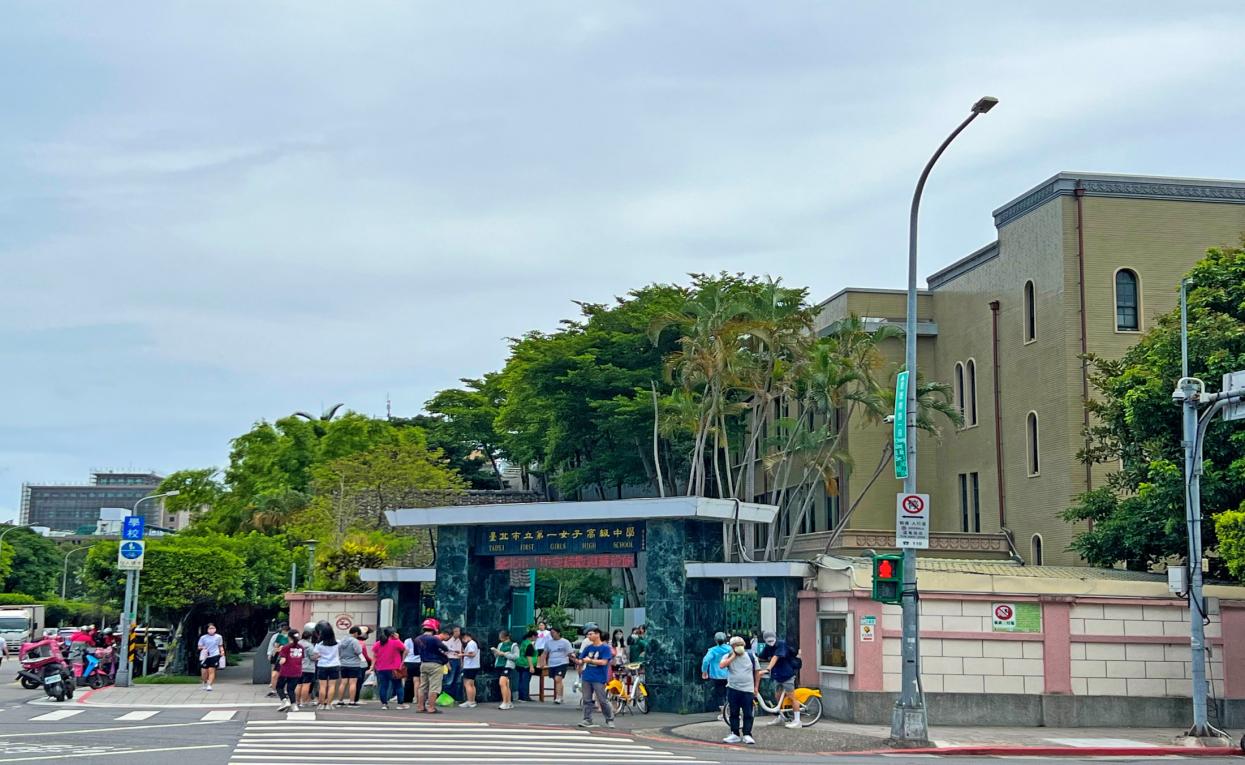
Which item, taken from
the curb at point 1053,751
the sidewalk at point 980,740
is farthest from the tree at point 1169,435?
the curb at point 1053,751

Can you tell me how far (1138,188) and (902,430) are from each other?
70.9 feet

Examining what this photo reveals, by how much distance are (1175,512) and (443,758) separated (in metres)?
17.0

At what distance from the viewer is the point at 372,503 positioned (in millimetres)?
46906

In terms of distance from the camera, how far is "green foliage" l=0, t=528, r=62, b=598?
106 meters

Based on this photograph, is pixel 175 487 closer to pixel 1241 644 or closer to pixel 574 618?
pixel 574 618

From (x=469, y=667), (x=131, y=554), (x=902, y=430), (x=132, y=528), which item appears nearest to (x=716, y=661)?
(x=902, y=430)

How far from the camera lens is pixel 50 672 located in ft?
88.5

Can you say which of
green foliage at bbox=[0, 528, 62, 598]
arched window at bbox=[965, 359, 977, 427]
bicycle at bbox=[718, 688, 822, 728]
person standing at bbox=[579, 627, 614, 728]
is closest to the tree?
bicycle at bbox=[718, 688, 822, 728]

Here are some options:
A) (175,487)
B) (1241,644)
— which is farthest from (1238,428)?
(175,487)

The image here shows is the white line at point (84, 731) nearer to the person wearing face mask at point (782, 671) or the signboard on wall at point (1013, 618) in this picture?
the person wearing face mask at point (782, 671)

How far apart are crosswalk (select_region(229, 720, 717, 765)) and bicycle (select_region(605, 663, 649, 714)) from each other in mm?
2815

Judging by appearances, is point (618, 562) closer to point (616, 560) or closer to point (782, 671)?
point (616, 560)

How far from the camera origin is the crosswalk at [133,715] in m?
22.5

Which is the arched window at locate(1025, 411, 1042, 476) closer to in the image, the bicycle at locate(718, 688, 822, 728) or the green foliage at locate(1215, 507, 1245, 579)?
the green foliage at locate(1215, 507, 1245, 579)
